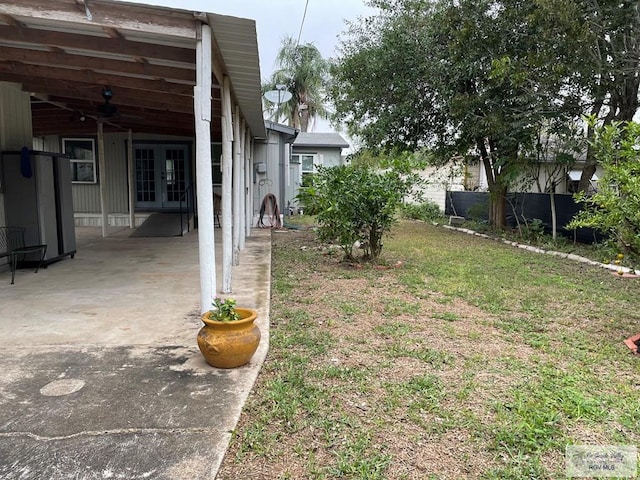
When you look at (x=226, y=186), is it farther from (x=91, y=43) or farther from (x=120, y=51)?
(x=91, y=43)

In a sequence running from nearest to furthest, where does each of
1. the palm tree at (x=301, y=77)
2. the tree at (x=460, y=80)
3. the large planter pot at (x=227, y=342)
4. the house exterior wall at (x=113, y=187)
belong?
the large planter pot at (x=227, y=342) < the tree at (x=460, y=80) < the house exterior wall at (x=113, y=187) < the palm tree at (x=301, y=77)

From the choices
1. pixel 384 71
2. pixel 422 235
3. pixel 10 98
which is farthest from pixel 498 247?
pixel 10 98

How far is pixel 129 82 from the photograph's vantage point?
5492 millimetres

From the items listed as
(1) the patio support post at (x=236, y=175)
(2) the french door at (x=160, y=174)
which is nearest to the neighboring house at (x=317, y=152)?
(2) the french door at (x=160, y=174)

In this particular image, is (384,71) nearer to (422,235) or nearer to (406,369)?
(422,235)

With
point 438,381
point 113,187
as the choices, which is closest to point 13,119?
point 113,187

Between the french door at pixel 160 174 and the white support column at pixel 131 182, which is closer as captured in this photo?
the white support column at pixel 131 182

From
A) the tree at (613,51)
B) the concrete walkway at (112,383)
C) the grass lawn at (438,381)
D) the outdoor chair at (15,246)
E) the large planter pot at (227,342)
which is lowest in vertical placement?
the grass lawn at (438,381)

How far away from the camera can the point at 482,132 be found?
9266 millimetres

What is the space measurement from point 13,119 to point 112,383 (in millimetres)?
5002

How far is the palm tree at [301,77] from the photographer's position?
79.2ft

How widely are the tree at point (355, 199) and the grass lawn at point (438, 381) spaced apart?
3.41ft

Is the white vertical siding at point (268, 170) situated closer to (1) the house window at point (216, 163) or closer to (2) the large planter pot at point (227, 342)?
(1) the house window at point (216, 163)

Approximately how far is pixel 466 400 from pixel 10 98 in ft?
21.4
